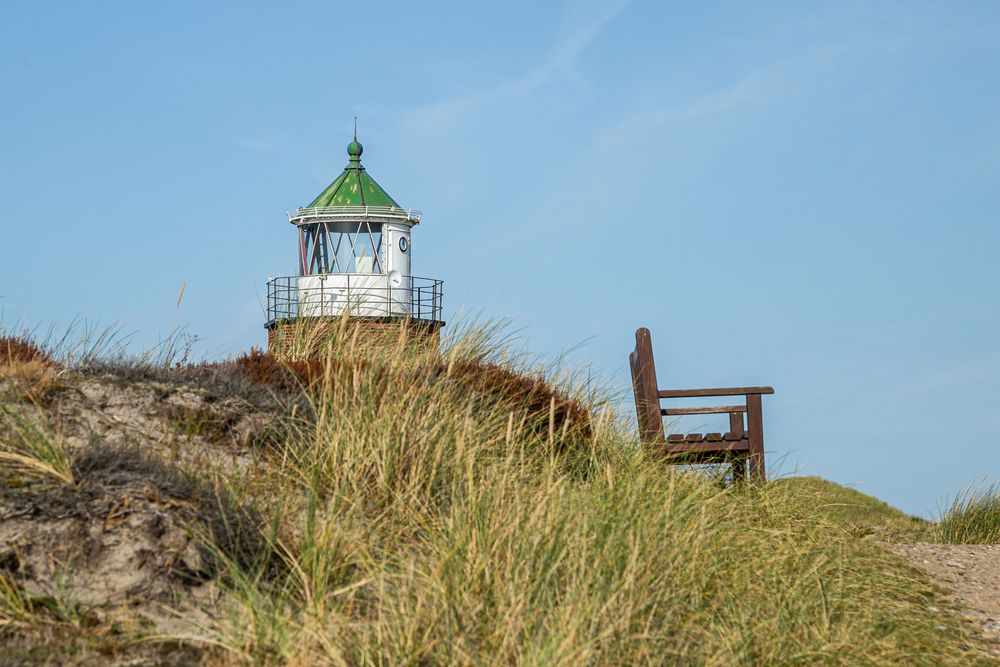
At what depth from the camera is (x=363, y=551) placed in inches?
201

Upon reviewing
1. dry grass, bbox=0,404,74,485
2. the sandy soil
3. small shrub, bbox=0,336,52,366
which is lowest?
the sandy soil

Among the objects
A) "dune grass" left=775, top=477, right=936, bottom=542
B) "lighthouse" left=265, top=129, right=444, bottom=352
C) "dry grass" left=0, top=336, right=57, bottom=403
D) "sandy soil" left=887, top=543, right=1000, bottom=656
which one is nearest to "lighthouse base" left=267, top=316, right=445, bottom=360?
"dry grass" left=0, top=336, right=57, bottom=403

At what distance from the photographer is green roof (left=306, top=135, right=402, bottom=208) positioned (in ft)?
83.4

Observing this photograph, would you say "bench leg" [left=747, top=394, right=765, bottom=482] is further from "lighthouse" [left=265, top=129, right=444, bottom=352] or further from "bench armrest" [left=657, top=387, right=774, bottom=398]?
"lighthouse" [left=265, top=129, right=444, bottom=352]

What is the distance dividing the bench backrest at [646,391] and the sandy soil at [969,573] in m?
2.79

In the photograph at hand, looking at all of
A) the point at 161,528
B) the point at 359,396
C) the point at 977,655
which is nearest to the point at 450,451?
the point at 359,396

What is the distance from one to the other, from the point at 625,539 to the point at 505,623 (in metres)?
1.14

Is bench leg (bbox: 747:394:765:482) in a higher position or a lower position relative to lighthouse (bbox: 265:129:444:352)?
lower

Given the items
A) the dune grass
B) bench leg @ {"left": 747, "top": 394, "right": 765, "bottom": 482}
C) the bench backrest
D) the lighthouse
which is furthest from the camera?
the lighthouse

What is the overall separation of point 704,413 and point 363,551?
689 cm

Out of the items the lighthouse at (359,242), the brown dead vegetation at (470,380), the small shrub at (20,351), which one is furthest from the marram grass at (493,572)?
the lighthouse at (359,242)

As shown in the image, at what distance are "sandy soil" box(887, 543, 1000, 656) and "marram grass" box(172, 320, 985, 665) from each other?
594 millimetres

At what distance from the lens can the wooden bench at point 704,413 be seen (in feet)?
35.9

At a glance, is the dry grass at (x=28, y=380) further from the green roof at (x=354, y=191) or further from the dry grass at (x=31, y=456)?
the green roof at (x=354, y=191)
